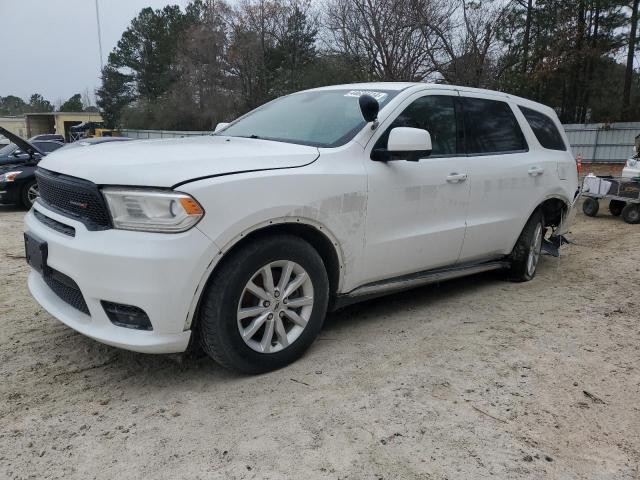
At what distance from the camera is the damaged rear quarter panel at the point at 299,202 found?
2771mm

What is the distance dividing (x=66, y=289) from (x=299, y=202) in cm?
140

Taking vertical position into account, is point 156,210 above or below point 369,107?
below

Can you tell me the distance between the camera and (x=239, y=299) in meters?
2.91

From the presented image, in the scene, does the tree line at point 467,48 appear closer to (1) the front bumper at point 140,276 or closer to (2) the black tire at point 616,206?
(2) the black tire at point 616,206

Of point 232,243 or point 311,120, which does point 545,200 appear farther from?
point 232,243

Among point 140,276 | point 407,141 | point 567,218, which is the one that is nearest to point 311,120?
point 407,141

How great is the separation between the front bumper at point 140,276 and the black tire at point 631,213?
9.27m

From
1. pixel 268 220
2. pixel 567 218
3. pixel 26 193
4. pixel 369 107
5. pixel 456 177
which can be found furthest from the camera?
pixel 26 193

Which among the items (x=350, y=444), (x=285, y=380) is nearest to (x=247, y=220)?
(x=285, y=380)

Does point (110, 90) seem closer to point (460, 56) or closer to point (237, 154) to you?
point (460, 56)

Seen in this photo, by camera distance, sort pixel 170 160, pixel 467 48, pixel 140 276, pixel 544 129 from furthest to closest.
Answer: pixel 467 48 < pixel 544 129 < pixel 170 160 < pixel 140 276

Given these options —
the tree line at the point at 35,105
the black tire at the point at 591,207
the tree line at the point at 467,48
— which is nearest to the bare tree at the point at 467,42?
the tree line at the point at 467,48

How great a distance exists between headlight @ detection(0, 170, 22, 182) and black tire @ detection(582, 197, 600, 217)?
11.2 meters

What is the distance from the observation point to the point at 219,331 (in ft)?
9.41
